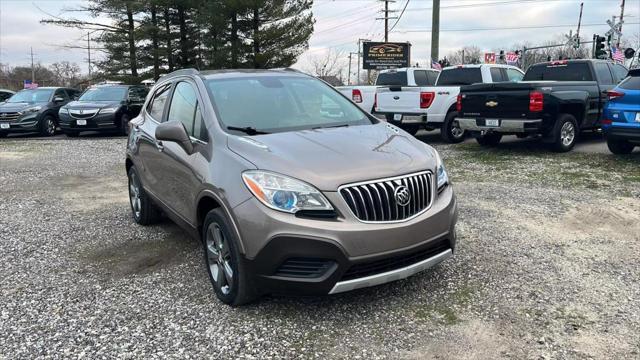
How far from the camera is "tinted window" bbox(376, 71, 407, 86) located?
14.1 metres

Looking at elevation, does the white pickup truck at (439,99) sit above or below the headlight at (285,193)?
above

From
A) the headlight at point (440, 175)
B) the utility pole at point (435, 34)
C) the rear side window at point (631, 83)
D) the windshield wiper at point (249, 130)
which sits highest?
the utility pole at point (435, 34)

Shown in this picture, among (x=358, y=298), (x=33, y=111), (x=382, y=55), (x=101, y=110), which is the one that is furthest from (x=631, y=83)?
(x=382, y=55)

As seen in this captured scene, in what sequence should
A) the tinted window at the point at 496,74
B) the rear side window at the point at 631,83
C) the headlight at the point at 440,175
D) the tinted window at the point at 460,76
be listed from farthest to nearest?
the tinted window at the point at 460,76 < the tinted window at the point at 496,74 < the rear side window at the point at 631,83 < the headlight at the point at 440,175

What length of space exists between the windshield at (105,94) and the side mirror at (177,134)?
42.9 feet

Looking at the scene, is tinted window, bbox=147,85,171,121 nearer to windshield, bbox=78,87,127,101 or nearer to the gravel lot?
the gravel lot

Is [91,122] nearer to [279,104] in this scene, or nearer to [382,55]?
[279,104]

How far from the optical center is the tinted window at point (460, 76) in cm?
1262

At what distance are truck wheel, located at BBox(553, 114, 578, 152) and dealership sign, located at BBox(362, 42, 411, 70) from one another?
22.8m

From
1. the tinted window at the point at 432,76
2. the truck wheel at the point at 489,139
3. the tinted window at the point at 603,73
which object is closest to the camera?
the tinted window at the point at 603,73

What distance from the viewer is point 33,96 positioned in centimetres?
1717

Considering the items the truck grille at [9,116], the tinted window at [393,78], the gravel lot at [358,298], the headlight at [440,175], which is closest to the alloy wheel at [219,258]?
the gravel lot at [358,298]

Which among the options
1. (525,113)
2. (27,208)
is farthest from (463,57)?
(27,208)

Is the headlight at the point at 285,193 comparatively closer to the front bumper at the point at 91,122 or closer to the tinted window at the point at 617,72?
the tinted window at the point at 617,72
